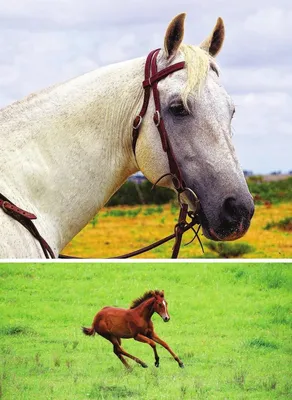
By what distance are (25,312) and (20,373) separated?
1.16ft

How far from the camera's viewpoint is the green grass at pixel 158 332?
452cm

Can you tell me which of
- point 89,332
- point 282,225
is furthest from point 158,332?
point 282,225

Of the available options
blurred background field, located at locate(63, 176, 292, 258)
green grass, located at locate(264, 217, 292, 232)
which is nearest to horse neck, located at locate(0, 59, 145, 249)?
blurred background field, located at locate(63, 176, 292, 258)

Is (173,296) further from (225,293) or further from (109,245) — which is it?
(109,245)

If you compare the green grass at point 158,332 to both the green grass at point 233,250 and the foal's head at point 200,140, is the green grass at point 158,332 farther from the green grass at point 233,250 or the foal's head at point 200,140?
the green grass at point 233,250

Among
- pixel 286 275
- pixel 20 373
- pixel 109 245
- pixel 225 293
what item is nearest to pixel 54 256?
pixel 20 373

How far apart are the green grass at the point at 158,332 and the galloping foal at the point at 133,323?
3 cm

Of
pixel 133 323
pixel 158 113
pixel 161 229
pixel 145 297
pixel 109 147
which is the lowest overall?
pixel 161 229

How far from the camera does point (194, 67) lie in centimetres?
435

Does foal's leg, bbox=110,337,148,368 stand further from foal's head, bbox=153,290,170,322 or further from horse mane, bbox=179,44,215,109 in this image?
horse mane, bbox=179,44,215,109

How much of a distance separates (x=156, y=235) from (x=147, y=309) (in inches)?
876

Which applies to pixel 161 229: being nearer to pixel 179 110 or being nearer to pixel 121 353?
pixel 121 353

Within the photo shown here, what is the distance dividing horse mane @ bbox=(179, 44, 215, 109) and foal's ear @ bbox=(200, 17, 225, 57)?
175 mm

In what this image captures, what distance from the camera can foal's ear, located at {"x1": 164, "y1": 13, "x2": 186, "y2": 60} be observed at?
4.36 metres
